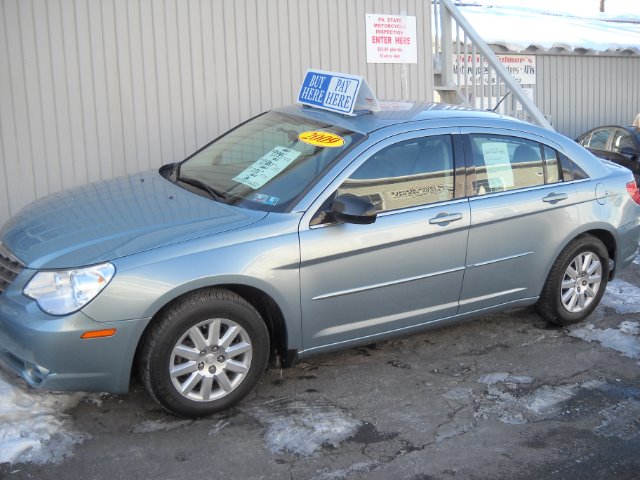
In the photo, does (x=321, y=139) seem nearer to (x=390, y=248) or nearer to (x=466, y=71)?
(x=390, y=248)

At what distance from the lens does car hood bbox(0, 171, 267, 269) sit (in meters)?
4.13

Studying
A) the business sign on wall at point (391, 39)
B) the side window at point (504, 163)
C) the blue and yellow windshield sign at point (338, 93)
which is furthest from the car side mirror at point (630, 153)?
the blue and yellow windshield sign at point (338, 93)

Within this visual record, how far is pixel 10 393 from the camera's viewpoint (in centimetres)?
440

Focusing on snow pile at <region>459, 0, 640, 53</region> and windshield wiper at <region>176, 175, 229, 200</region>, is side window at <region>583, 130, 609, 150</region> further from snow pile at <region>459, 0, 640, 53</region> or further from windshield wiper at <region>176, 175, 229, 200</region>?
windshield wiper at <region>176, 175, 229, 200</region>

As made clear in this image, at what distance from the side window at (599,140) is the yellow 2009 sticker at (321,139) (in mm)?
7271

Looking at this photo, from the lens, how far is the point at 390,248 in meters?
4.76

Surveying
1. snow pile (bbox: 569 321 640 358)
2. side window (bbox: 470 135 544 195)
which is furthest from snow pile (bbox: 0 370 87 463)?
snow pile (bbox: 569 321 640 358)

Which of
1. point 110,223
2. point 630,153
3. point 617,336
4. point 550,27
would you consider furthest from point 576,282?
point 550,27

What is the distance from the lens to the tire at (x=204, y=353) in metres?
4.12

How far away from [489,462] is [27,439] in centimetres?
229

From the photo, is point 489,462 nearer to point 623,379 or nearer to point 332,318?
point 332,318

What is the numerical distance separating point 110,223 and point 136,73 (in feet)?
11.6

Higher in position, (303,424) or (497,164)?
(497,164)

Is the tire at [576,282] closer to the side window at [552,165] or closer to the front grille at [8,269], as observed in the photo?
the side window at [552,165]
